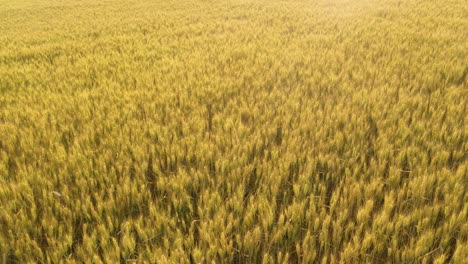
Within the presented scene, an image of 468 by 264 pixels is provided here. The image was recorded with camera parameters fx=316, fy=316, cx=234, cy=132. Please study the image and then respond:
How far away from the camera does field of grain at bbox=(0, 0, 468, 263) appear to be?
127 centimetres

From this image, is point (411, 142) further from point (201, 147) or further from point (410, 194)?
point (201, 147)

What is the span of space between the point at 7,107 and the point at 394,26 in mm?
5867

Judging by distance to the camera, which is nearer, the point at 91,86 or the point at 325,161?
the point at 325,161

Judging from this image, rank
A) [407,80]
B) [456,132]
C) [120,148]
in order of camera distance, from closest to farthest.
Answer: [456,132] < [120,148] < [407,80]

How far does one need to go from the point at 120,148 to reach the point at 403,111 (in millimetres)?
2070

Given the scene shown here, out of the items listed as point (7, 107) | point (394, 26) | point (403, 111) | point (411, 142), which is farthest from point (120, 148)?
point (394, 26)

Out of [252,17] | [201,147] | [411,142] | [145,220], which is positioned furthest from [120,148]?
[252,17]

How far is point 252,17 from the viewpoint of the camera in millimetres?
7859

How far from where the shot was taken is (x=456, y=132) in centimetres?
191

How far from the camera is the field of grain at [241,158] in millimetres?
1271

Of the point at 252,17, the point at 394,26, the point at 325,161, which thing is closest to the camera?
the point at 325,161

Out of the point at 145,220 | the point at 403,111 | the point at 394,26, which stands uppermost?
the point at 394,26

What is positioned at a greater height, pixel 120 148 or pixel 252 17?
pixel 252 17

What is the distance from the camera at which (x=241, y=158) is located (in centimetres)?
180
